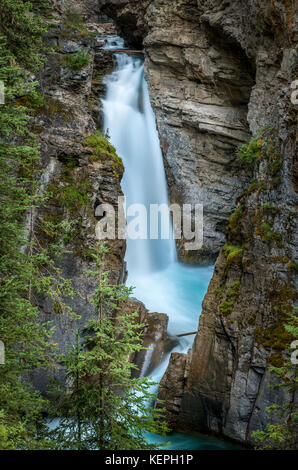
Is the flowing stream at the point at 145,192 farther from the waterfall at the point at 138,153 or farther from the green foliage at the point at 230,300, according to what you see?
the green foliage at the point at 230,300

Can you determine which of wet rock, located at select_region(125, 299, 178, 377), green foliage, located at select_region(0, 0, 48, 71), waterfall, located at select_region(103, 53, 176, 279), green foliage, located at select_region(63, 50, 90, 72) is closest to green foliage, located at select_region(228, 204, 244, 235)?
wet rock, located at select_region(125, 299, 178, 377)

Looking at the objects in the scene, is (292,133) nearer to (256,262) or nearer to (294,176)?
(294,176)

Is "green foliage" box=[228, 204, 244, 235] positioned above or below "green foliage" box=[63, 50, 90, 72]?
below

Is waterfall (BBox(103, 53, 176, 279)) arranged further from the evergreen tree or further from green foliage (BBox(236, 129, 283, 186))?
the evergreen tree

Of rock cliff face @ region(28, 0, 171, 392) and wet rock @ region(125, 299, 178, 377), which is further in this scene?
wet rock @ region(125, 299, 178, 377)

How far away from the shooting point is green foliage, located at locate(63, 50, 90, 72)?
51.6 ft

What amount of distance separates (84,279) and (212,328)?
4007mm

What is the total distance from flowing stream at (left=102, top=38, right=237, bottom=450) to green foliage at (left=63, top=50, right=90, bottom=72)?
351 centimetres

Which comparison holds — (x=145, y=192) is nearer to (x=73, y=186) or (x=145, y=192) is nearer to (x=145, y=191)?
(x=145, y=191)

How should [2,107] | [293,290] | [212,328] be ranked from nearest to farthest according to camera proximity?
[2,107] → [293,290] → [212,328]

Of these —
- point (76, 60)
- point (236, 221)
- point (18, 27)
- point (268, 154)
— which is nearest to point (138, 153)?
point (76, 60)

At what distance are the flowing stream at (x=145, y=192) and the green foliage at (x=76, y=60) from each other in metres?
3.51
